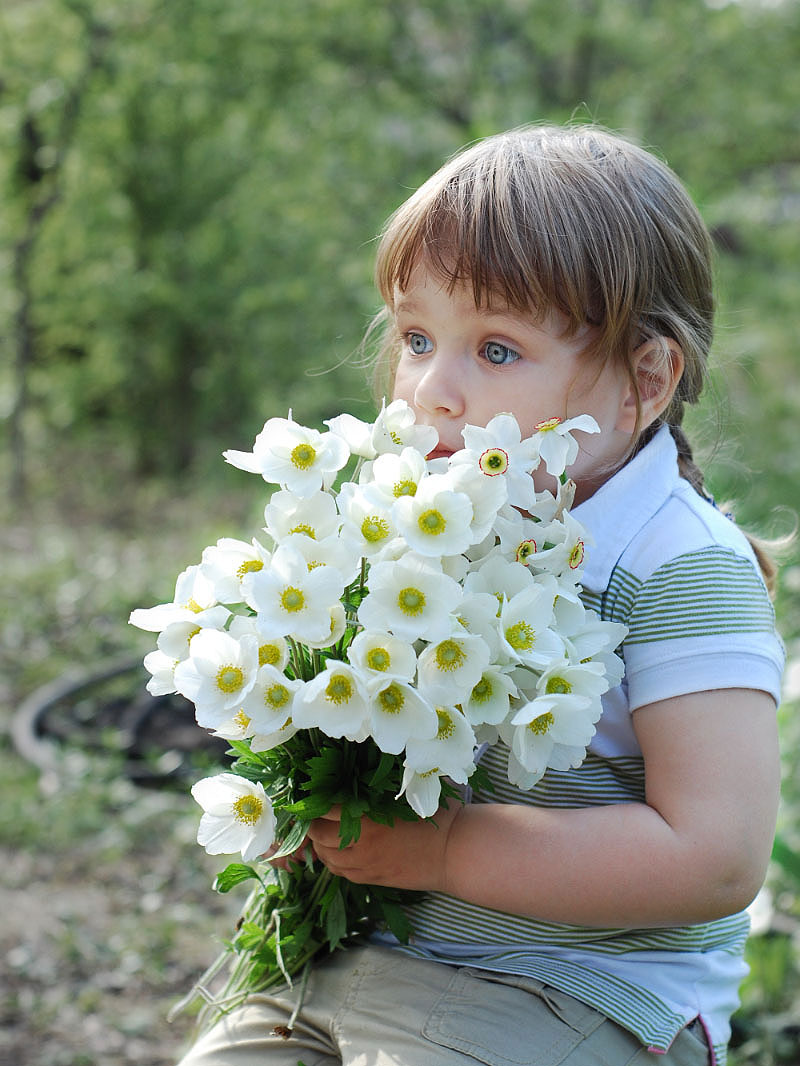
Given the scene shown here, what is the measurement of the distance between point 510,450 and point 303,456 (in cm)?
Result: 21

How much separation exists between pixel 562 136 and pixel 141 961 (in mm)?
2048

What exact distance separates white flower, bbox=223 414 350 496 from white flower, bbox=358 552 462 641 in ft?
0.50

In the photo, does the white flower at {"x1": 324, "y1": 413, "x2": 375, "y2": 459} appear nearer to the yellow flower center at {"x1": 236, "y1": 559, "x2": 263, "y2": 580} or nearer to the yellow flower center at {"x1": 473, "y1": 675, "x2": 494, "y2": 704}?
the yellow flower center at {"x1": 236, "y1": 559, "x2": 263, "y2": 580}

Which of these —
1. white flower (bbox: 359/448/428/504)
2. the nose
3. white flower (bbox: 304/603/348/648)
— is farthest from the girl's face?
white flower (bbox: 304/603/348/648)

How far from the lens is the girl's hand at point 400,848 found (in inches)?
46.9

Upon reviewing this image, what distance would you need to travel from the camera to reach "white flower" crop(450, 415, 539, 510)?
1.11 meters

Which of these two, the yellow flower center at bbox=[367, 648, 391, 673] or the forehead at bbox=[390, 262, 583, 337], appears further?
the forehead at bbox=[390, 262, 583, 337]

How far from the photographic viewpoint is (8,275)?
8.41 meters

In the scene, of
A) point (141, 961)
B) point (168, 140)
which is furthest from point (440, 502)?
point (168, 140)

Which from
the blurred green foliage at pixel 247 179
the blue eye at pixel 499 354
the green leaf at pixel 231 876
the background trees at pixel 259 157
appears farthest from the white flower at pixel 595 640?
the background trees at pixel 259 157

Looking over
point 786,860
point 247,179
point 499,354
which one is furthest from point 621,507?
point 247,179

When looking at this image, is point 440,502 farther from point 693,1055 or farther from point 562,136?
point 693,1055

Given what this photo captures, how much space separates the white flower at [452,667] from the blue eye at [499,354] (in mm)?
397

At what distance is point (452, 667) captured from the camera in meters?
1.02
